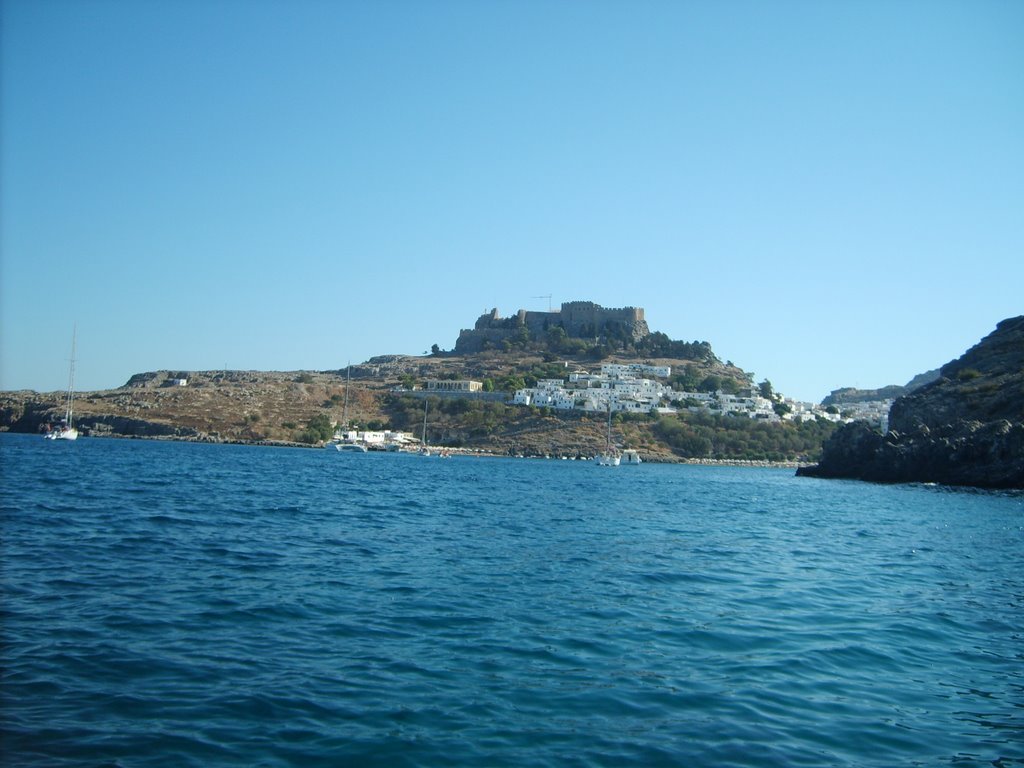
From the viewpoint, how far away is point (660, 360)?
148 meters

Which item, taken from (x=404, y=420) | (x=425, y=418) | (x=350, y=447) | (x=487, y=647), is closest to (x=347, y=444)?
(x=350, y=447)

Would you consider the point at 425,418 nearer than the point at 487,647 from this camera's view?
No

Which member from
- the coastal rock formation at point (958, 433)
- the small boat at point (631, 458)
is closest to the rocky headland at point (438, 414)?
the small boat at point (631, 458)

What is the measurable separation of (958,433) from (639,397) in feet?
217

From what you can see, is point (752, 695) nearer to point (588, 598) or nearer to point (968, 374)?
point (588, 598)

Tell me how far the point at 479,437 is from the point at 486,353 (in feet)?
168

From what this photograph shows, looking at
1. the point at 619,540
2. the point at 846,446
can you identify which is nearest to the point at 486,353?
the point at 846,446

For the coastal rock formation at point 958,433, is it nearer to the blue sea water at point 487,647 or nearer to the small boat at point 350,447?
the blue sea water at point 487,647

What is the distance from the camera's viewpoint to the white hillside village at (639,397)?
114 m

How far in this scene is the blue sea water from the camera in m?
6.54

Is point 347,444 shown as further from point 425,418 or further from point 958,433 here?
point 958,433

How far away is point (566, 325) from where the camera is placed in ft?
522

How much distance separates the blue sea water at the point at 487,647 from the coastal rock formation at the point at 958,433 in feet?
109

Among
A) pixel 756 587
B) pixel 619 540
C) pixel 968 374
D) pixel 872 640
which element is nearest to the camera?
pixel 872 640
